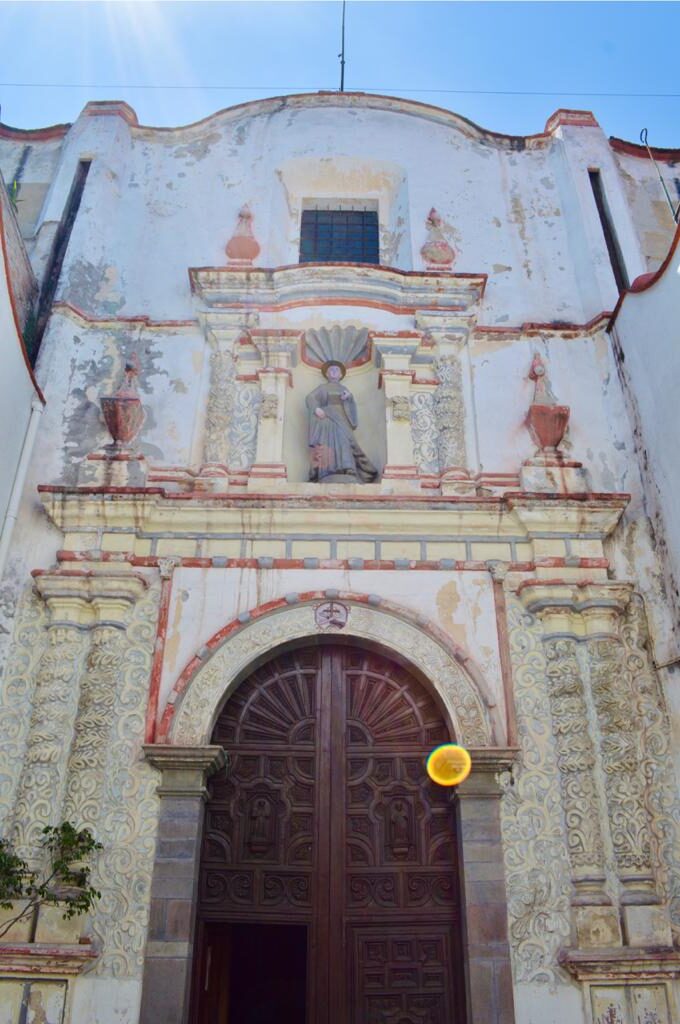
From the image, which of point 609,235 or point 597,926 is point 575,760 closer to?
point 597,926

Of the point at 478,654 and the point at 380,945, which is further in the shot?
the point at 478,654

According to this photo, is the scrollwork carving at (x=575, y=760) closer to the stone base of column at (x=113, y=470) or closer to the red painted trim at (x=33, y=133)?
the stone base of column at (x=113, y=470)

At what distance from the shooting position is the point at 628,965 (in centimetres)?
601

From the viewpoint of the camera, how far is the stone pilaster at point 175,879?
6004mm

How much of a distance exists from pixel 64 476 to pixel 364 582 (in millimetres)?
3002

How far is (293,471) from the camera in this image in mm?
8758

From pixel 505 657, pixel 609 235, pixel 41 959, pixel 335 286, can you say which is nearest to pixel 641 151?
pixel 609 235

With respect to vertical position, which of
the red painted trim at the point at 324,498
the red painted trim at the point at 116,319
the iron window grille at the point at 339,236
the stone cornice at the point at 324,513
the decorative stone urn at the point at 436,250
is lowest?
the stone cornice at the point at 324,513

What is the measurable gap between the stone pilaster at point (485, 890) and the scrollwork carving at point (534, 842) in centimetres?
9

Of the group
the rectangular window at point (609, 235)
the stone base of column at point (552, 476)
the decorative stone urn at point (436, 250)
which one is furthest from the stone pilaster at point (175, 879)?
the rectangular window at point (609, 235)

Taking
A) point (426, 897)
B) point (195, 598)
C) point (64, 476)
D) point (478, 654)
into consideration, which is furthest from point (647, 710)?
point (64, 476)

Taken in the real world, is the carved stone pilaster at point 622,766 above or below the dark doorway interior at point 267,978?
above

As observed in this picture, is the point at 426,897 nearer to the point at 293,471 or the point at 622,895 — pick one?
the point at 622,895

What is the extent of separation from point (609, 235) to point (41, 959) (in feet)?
Result: 29.2
